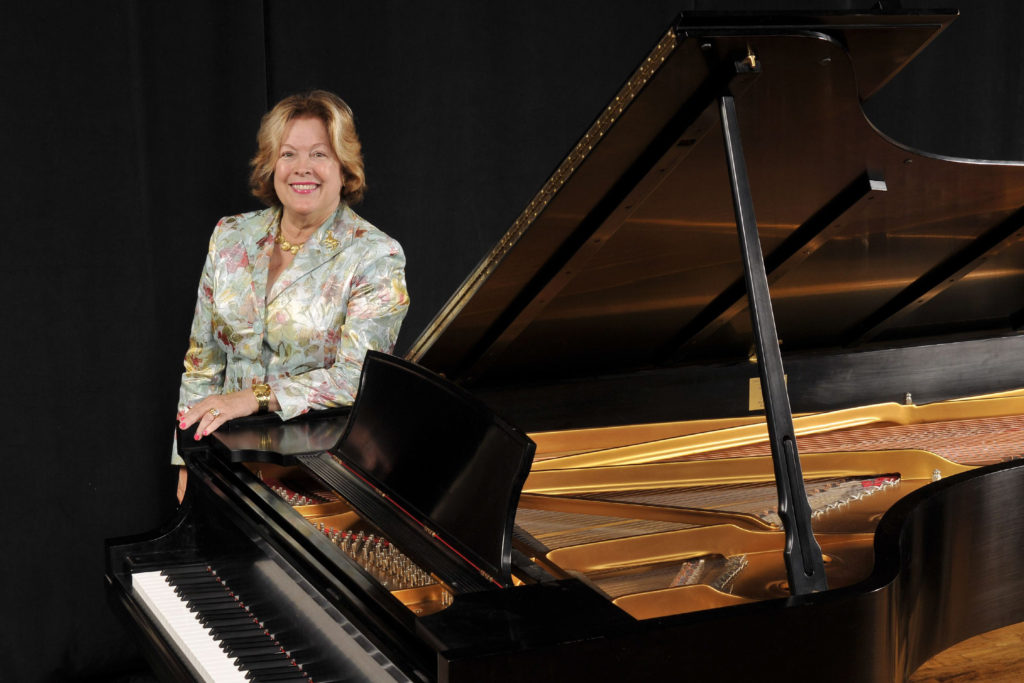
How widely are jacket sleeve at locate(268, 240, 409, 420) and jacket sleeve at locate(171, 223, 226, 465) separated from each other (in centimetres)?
34

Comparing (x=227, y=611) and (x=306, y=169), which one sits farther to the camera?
(x=306, y=169)

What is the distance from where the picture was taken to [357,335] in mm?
2973

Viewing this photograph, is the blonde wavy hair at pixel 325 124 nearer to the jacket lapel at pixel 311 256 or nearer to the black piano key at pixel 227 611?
the jacket lapel at pixel 311 256

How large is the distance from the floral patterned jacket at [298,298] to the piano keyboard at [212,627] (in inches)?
36.2

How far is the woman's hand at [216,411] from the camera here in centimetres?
252

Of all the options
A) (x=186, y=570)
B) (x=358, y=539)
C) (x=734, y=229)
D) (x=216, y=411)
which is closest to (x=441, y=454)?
(x=358, y=539)

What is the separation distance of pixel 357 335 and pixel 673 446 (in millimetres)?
945

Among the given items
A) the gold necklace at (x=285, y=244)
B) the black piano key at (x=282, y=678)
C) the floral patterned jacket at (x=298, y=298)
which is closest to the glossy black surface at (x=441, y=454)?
the black piano key at (x=282, y=678)

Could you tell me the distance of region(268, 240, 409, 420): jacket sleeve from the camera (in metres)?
2.75

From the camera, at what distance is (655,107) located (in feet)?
6.23

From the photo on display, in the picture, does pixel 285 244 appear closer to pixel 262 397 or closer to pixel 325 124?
pixel 325 124

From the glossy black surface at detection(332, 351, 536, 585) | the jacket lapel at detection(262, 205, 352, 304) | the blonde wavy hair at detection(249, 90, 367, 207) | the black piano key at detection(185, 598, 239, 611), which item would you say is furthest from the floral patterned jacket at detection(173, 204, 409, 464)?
the black piano key at detection(185, 598, 239, 611)

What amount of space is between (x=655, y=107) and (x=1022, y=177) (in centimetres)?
130

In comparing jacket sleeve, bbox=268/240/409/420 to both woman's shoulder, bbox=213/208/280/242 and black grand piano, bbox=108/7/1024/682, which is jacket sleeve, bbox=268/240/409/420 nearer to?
black grand piano, bbox=108/7/1024/682
